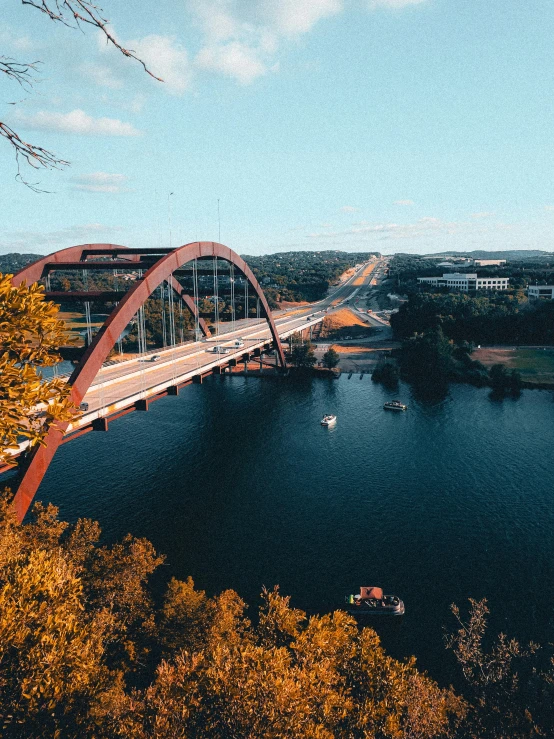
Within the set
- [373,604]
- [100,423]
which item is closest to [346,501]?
[373,604]

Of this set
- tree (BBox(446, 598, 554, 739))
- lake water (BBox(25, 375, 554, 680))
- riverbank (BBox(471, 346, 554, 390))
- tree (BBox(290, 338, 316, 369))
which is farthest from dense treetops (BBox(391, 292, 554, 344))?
tree (BBox(446, 598, 554, 739))

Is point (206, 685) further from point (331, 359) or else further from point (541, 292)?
point (541, 292)

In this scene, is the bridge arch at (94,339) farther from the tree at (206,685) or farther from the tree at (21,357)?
the tree at (21,357)

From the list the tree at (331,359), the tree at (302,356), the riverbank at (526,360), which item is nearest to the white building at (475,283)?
the riverbank at (526,360)

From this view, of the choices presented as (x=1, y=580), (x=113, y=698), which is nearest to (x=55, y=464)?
(x=1, y=580)

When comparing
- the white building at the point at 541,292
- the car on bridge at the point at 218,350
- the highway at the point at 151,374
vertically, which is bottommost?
the highway at the point at 151,374

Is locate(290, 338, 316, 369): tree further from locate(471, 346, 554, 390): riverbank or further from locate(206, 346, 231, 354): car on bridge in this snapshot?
locate(471, 346, 554, 390): riverbank
